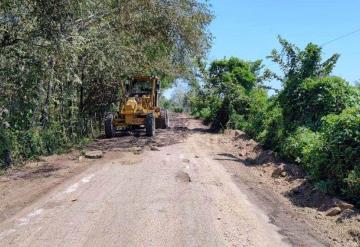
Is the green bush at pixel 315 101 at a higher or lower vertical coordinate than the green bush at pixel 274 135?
higher

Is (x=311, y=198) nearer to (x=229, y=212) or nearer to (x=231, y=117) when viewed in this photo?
(x=229, y=212)

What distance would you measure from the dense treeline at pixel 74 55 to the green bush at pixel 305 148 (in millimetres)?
6674

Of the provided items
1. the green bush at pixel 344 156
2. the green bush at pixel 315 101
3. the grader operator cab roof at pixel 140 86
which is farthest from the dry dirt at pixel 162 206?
the grader operator cab roof at pixel 140 86

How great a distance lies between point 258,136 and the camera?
2067cm

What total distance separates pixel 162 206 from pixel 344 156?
Answer: 4.09 meters

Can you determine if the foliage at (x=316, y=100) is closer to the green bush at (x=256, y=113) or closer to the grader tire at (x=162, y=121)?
the green bush at (x=256, y=113)

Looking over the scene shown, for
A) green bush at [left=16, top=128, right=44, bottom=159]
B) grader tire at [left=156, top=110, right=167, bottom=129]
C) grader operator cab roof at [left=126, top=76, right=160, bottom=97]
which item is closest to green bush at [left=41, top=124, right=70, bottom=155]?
green bush at [left=16, top=128, right=44, bottom=159]

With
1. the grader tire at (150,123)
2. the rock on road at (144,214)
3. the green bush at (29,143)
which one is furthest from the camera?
the grader tire at (150,123)

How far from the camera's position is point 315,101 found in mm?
15484

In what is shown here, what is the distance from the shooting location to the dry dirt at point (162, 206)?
7.15 metres

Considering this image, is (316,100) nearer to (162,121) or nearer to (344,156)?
(344,156)

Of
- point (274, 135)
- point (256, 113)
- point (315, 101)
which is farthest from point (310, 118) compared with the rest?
point (256, 113)

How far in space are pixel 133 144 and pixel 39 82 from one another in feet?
15.1

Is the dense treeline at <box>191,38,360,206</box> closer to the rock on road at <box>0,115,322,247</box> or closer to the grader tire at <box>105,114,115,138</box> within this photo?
the rock on road at <box>0,115,322,247</box>
